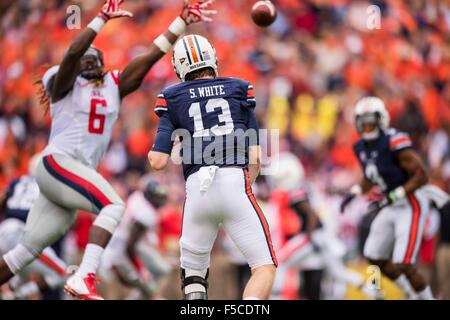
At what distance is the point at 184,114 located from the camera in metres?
6.11

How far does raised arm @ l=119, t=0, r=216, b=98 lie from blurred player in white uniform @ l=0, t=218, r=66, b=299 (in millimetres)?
2545

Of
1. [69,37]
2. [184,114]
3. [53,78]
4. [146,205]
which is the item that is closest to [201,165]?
[184,114]

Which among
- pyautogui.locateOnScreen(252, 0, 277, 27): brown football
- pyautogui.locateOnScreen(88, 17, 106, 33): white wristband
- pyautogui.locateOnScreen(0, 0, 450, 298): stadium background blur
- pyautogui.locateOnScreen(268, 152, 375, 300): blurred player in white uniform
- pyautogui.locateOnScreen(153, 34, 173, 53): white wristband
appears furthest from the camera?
pyautogui.locateOnScreen(0, 0, 450, 298): stadium background blur

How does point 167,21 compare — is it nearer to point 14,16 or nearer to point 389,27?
point 14,16

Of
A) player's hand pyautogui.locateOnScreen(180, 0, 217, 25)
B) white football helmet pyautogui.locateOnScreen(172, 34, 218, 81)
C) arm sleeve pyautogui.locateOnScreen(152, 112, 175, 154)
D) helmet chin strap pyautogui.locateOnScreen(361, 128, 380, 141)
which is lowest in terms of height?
arm sleeve pyautogui.locateOnScreen(152, 112, 175, 154)

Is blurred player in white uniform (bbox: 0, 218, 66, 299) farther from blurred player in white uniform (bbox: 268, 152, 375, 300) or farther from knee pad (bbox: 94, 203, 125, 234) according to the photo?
blurred player in white uniform (bbox: 268, 152, 375, 300)

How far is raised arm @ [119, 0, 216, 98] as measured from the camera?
24.1 ft

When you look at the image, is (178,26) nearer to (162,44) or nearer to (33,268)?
(162,44)

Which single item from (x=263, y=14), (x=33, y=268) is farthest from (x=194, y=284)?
(x=33, y=268)

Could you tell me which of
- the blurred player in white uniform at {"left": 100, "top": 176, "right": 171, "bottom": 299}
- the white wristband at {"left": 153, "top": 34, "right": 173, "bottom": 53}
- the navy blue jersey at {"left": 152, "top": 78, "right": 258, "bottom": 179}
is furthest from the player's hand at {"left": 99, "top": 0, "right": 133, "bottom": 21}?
the blurred player in white uniform at {"left": 100, "top": 176, "right": 171, "bottom": 299}

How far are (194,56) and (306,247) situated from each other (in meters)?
5.51

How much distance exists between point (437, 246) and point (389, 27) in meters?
4.61

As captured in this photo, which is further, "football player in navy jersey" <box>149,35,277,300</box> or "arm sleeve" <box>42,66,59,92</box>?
"arm sleeve" <box>42,66,59,92</box>

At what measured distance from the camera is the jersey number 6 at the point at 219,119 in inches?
239
